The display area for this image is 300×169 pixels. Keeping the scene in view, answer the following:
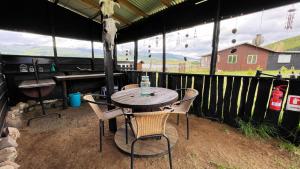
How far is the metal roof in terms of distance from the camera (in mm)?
3750

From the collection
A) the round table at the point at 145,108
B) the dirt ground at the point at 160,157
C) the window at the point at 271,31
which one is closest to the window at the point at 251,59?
the window at the point at 271,31

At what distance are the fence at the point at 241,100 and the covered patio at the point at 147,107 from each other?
0.05 feet

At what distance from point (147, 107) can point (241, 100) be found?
224 cm

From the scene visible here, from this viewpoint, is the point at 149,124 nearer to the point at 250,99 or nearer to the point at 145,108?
the point at 145,108

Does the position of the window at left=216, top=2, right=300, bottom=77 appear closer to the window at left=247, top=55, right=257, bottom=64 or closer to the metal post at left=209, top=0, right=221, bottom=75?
the metal post at left=209, top=0, right=221, bottom=75

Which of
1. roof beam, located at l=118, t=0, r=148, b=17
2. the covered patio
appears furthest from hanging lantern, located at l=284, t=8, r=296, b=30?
roof beam, located at l=118, t=0, r=148, b=17

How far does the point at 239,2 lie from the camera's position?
253cm

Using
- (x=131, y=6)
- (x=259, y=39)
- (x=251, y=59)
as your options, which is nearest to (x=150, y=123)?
(x=259, y=39)

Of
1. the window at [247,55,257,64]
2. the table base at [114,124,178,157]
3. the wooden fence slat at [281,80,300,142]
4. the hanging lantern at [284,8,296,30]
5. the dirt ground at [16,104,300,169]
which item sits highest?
the hanging lantern at [284,8,296,30]

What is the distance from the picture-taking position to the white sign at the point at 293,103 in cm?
204

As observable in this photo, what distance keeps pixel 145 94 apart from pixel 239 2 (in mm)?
2709

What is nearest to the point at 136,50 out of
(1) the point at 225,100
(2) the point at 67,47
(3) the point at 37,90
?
(2) the point at 67,47

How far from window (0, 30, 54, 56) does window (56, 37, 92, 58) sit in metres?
0.29

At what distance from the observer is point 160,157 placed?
1.83 metres
